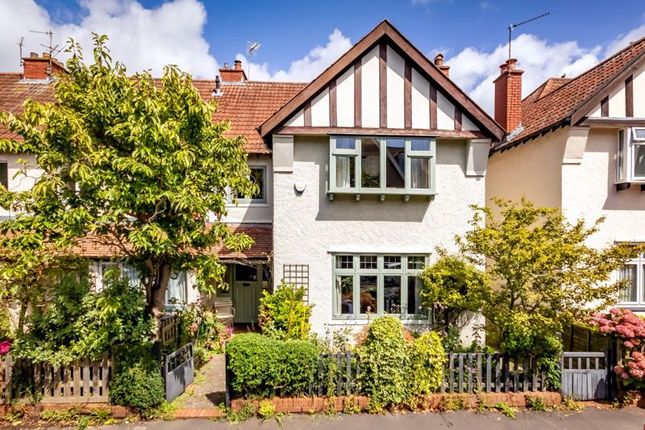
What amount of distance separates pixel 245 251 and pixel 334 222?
3.17 metres

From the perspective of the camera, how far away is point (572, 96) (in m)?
11.2

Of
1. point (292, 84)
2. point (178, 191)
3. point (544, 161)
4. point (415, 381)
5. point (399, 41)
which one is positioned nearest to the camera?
point (178, 191)

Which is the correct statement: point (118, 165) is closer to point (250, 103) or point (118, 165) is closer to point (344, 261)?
point (344, 261)

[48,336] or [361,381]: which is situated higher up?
[48,336]

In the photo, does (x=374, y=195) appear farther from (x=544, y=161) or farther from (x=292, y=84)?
(x=292, y=84)

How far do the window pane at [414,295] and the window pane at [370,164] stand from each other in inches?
125

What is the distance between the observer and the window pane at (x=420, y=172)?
9922 millimetres

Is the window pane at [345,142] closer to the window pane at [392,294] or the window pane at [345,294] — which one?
the window pane at [345,294]

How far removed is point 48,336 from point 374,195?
861 cm

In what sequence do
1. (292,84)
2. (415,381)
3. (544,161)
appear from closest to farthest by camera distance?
(415,381), (544,161), (292,84)

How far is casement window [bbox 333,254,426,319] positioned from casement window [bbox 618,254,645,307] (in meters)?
6.35

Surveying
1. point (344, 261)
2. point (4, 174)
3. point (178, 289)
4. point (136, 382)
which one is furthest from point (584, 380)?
point (4, 174)

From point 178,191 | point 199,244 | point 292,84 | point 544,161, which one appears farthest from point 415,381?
point 292,84

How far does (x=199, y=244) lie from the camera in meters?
7.55
